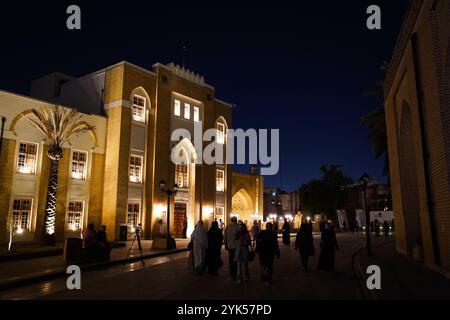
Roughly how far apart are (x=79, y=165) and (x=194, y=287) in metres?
18.4

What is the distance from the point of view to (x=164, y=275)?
11.7 m

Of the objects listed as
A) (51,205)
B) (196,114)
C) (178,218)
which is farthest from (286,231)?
(196,114)

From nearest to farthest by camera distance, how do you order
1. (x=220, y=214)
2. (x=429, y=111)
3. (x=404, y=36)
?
(x=429, y=111)
(x=404, y=36)
(x=220, y=214)

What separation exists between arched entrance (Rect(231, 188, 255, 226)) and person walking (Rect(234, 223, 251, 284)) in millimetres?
32143

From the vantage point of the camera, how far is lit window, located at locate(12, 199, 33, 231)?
21.9 metres

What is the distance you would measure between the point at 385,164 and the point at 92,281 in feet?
68.4

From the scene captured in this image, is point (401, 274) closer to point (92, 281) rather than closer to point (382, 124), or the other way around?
point (92, 281)

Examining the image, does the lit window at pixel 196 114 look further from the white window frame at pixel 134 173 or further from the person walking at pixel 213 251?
the person walking at pixel 213 251

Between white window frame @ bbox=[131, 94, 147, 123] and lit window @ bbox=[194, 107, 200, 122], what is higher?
lit window @ bbox=[194, 107, 200, 122]

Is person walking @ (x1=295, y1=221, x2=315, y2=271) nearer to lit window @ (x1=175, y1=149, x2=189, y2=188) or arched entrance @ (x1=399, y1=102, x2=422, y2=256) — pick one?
arched entrance @ (x1=399, y1=102, x2=422, y2=256)

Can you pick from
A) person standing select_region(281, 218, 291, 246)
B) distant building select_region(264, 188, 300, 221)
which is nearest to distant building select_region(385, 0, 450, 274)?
person standing select_region(281, 218, 291, 246)

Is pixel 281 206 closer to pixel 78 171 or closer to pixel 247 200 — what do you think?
pixel 247 200

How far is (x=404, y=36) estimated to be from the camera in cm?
1443
